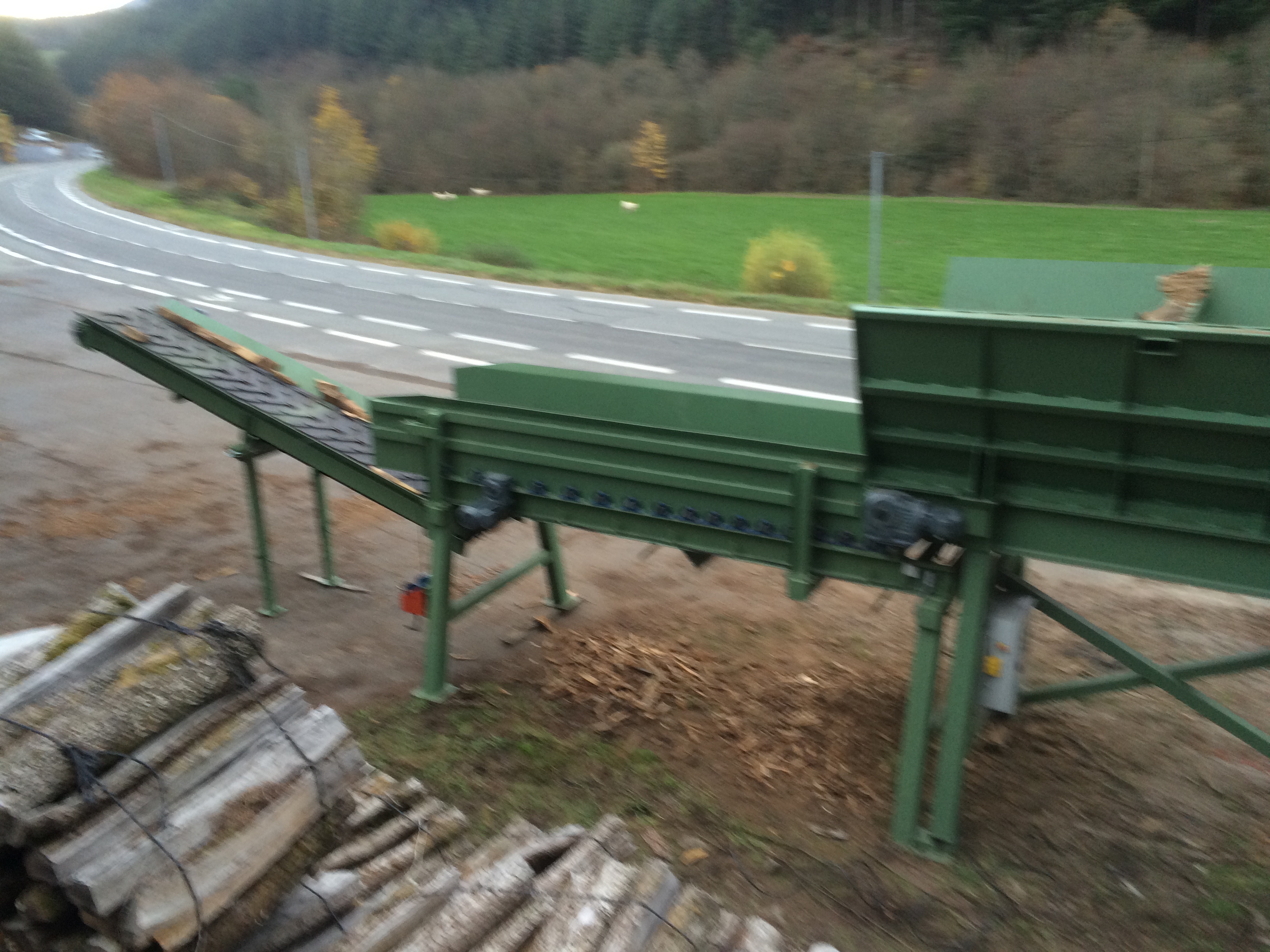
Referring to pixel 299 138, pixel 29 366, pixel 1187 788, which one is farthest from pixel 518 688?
pixel 299 138

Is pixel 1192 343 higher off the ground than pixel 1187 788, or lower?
higher

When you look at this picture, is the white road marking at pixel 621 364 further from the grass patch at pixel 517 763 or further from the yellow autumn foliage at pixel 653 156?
the yellow autumn foliage at pixel 653 156

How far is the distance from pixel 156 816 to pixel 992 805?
3.54 meters

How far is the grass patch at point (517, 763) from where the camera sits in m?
4.55

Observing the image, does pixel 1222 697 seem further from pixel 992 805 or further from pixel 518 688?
pixel 518 688

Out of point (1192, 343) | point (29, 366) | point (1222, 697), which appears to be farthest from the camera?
point (29, 366)

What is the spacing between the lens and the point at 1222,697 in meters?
5.54

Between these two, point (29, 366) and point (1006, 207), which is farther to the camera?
point (1006, 207)

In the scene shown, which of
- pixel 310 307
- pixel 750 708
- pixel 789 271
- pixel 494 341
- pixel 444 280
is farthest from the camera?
pixel 444 280

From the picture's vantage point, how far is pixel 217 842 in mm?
2701

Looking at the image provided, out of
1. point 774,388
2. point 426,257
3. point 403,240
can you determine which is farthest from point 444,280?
point 774,388

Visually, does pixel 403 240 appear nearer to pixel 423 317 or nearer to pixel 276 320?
pixel 276 320

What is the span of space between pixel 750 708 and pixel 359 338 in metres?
12.7

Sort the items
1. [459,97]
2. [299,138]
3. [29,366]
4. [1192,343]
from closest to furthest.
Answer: [1192,343] < [29,366] < [299,138] < [459,97]
